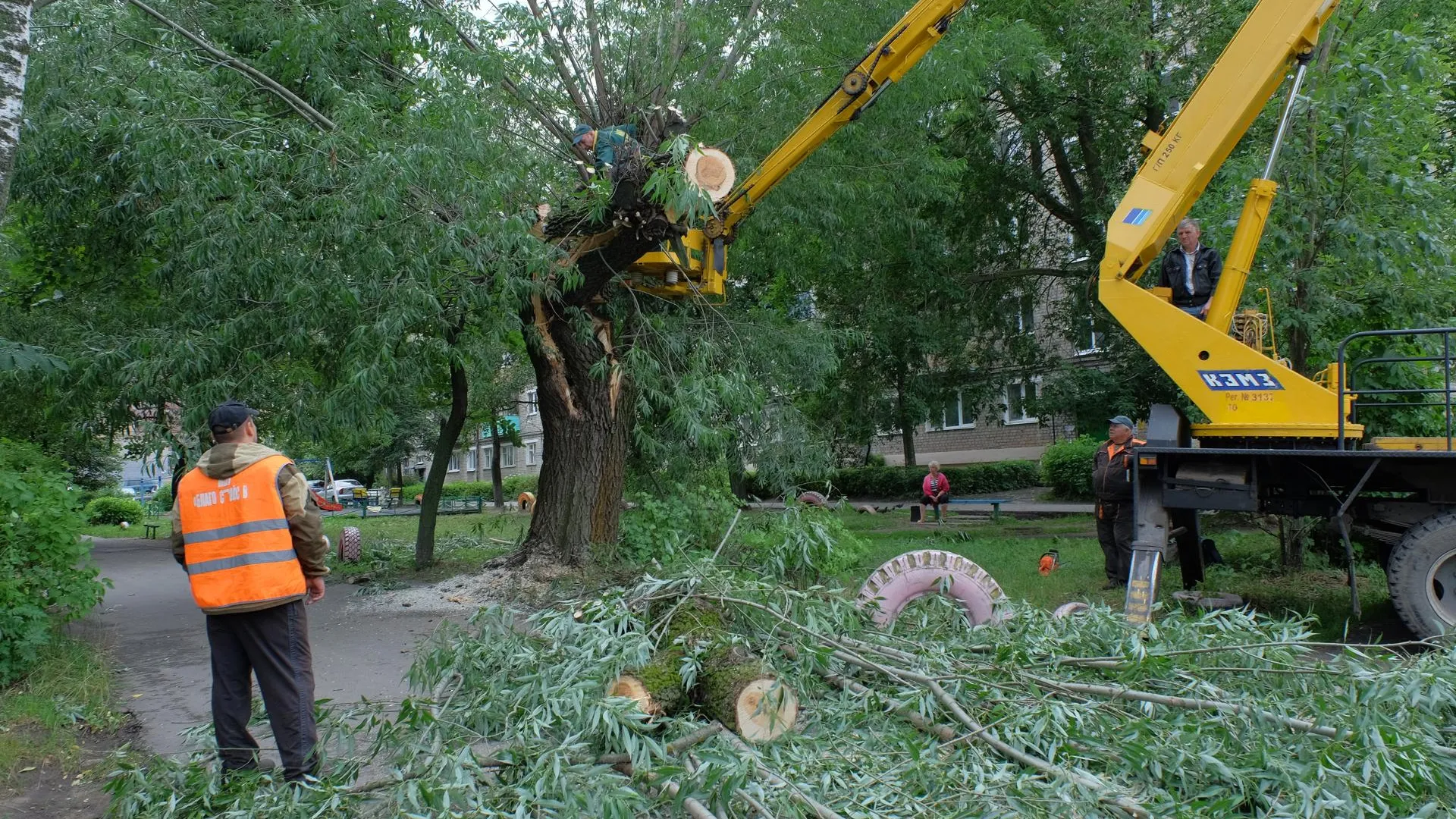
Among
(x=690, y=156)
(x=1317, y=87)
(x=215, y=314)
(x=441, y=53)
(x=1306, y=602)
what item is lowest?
(x=1306, y=602)

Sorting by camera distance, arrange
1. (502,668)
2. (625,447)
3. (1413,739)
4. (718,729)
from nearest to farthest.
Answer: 1. (1413,739)
2. (718,729)
3. (502,668)
4. (625,447)

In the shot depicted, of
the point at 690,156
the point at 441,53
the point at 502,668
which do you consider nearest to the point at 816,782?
the point at 502,668

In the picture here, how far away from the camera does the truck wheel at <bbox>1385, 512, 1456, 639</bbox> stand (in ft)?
21.3

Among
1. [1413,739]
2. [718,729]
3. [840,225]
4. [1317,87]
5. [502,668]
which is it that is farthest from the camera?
[840,225]

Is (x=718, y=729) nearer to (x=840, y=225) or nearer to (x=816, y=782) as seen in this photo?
(x=816, y=782)

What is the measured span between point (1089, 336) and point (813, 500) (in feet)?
31.0

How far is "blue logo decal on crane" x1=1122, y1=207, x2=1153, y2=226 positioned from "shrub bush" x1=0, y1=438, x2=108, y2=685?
7.53 metres

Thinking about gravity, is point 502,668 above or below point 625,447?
below

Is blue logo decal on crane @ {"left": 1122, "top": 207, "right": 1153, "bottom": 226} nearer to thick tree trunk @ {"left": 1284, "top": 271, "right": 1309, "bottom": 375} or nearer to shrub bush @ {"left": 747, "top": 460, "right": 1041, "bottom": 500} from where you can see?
thick tree trunk @ {"left": 1284, "top": 271, "right": 1309, "bottom": 375}

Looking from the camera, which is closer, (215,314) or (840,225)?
(215,314)

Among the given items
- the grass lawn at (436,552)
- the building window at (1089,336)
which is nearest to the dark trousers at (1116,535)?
the grass lawn at (436,552)

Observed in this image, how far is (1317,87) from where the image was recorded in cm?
927

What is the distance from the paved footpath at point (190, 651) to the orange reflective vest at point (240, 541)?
3.68 feet

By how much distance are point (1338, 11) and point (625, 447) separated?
7.99 m
